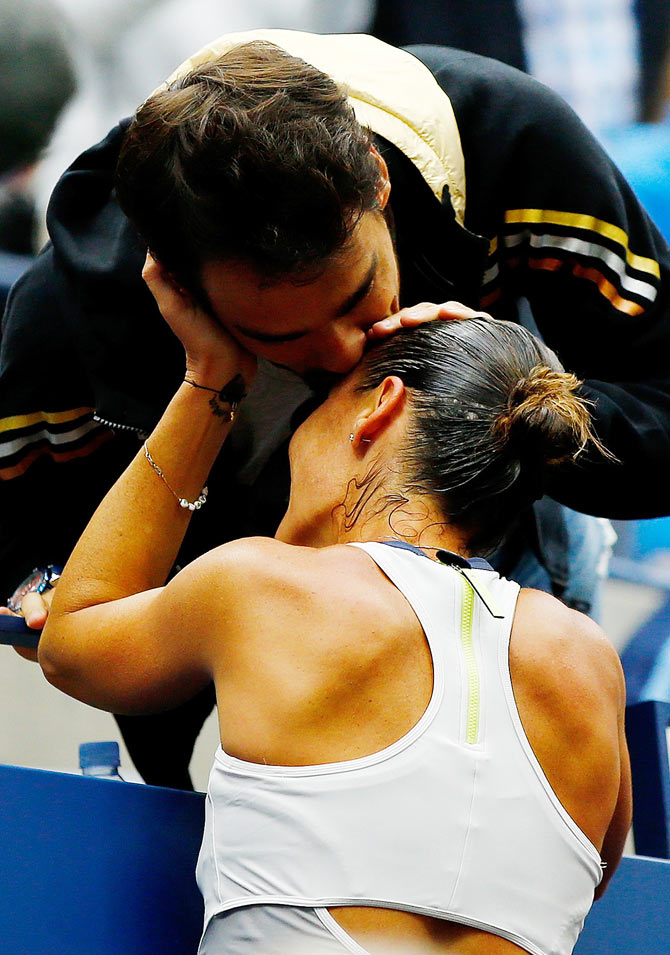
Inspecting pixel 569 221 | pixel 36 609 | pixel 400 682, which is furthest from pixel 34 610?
pixel 569 221

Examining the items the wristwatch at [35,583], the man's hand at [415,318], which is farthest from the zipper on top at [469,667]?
the wristwatch at [35,583]

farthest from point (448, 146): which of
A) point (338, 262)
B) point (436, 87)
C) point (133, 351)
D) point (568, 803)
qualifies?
point (568, 803)

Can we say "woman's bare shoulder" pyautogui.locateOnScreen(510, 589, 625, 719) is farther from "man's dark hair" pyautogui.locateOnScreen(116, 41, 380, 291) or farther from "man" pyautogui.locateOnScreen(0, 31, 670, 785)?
"man's dark hair" pyautogui.locateOnScreen(116, 41, 380, 291)

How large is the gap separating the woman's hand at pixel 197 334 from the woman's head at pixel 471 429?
0.69 ft

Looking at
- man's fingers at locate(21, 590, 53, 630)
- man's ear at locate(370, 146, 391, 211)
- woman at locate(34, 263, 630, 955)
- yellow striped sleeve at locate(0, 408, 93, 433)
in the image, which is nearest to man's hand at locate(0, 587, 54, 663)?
man's fingers at locate(21, 590, 53, 630)

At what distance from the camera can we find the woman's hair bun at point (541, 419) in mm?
1214

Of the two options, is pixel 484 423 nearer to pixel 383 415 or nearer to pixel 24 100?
pixel 383 415

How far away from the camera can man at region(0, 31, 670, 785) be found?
48.1 inches

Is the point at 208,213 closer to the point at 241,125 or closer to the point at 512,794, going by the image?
the point at 241,125

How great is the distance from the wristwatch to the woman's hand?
41cm

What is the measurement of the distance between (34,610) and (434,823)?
718mm

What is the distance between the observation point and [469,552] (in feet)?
4.07

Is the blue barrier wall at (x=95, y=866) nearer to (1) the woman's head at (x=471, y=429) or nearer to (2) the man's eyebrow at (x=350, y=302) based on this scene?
(1) the woman's head at (x=471, y=429)

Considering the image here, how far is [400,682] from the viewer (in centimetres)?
104
